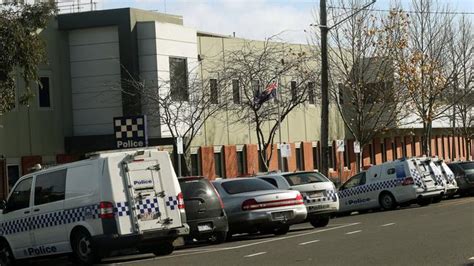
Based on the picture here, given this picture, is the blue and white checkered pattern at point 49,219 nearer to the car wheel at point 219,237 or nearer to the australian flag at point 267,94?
the car wheel at point 219,237

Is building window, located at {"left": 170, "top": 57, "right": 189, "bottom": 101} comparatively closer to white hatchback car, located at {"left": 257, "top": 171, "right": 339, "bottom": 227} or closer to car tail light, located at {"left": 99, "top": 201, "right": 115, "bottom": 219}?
white hatchback car, located at {"left": 257, "top": 171, "right": 339, "bottom": 227}

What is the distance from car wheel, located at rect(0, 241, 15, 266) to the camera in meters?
15.4

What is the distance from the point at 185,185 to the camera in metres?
16.8

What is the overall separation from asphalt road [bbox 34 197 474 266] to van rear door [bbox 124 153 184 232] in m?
0.74

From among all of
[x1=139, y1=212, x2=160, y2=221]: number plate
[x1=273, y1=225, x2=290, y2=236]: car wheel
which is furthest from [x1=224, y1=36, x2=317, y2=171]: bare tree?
[x1=139, y1=212, x2=160, y2=221]: number plate

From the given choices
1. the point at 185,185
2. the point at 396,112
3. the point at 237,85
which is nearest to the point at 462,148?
the point at 396,112

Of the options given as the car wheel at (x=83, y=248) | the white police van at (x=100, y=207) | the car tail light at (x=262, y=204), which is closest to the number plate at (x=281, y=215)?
the car tail light at (x=262, y=204)

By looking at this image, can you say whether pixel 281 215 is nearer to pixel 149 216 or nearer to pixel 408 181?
pixel 149 216

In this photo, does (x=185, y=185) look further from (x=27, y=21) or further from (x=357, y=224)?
(x=27, y=21)

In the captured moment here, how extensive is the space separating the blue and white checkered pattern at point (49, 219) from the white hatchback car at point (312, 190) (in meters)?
6.86

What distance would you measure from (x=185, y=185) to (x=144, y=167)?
2.81 metres

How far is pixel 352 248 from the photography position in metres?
13.7

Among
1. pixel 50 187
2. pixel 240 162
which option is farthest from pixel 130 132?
pixel 240 162

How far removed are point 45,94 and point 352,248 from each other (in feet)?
63.4
